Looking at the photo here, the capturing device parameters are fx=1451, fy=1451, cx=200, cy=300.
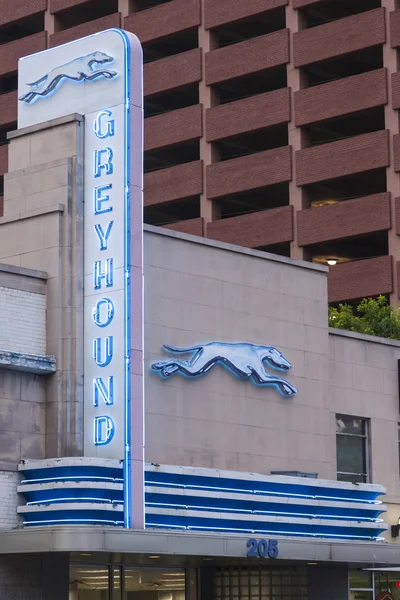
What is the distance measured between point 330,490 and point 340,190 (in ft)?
143

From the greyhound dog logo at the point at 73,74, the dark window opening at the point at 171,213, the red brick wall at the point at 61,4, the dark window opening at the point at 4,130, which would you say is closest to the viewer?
the greyhound dog logo at the point at 73,74

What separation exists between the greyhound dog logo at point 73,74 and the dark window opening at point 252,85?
44806 mm

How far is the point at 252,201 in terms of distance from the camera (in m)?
81.2

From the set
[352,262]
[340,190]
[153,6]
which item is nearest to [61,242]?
[352,262]

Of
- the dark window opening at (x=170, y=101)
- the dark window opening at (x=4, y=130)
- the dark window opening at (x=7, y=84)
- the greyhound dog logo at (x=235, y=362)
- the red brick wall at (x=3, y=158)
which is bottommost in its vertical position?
the greyhound dog logo at (x=235, y=362)

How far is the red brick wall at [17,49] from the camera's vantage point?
292 ft

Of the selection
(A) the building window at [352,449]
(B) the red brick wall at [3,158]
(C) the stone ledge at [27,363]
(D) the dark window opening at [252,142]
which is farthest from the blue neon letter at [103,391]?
(B) the red brick wall at [3,158]

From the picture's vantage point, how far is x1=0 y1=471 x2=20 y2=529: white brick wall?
101ft

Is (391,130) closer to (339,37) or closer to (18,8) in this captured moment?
(339,37)

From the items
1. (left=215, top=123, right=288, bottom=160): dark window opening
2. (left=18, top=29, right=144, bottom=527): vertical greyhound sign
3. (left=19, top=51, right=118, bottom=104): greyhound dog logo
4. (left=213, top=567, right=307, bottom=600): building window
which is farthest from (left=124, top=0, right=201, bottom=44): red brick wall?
(left=213, top=567, right=307, bottom=600): building window

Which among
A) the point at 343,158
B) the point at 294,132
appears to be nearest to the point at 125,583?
the point at 343,158

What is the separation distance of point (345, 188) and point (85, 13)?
73.0 feet

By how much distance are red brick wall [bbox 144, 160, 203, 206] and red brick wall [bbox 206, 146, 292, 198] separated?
729 mm

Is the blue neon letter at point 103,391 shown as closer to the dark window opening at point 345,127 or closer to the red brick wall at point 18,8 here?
the dark window opening at point 345,127
